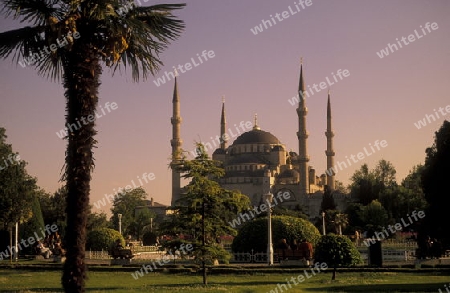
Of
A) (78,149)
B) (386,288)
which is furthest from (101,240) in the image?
(78,149)

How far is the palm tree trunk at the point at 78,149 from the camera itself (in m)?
8.75

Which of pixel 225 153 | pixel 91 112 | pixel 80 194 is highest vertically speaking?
pixel 225 153

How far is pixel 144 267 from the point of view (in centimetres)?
2131

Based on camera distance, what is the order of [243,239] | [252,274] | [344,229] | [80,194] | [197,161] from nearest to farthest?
[80,194] → [197,161] → [252,274] → [243,239] → [344,229]

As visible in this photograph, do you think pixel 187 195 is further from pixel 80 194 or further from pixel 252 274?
pixel 80 194

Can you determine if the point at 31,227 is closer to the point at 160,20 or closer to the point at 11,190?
the point at 11,190

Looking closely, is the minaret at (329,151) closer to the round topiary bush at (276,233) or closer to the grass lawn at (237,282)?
the round topiary bush at (276,233)

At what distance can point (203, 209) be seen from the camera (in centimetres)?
1634

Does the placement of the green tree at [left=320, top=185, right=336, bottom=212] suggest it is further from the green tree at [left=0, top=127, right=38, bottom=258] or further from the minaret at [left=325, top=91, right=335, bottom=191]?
the green tree at [left=0, top=127, right=38, bottom=258]

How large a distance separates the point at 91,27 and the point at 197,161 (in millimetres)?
7351

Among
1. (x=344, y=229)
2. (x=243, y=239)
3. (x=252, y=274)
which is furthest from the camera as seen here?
(x=344, y=229)

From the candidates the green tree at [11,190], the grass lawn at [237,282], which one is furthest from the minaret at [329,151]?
the grass lawn at [237,282]

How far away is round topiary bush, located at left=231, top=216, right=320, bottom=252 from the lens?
26438 mm

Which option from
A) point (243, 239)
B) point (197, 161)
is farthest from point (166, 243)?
point (243, 239)
